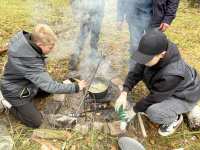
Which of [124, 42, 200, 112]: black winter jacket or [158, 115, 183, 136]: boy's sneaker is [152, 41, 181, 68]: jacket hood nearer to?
[124, 42, 200, 112]: black winter jacket

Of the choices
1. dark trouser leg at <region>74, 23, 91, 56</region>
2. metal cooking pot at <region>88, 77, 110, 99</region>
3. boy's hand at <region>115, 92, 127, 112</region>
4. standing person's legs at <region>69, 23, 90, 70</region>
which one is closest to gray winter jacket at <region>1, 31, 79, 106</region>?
metal cooking pot at <region>88, 77, 110, 99</region>

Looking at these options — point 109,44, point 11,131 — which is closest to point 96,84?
point 11,131

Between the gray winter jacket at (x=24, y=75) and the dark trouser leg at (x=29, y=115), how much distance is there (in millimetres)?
73

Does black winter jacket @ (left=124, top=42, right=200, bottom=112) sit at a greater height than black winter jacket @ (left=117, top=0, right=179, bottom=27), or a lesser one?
lesser

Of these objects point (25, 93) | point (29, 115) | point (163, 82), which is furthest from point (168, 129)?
point (25, 93)

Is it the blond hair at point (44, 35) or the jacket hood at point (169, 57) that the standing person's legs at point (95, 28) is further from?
the jacket hood at point (169, 57)

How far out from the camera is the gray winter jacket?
397 cm

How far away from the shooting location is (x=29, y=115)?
424cm

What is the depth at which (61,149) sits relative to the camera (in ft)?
13.3

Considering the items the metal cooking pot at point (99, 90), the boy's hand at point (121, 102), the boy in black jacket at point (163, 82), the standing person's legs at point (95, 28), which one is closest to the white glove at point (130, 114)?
the boy in black jacket at point (163, 82)

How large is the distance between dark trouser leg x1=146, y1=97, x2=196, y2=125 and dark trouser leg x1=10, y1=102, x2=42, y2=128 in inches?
53.1

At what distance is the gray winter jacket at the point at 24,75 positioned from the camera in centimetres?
397

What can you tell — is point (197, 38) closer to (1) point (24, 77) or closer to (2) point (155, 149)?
(2) point (155, 149)

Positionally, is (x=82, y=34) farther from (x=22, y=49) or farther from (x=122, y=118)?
(x=122, y=118)
